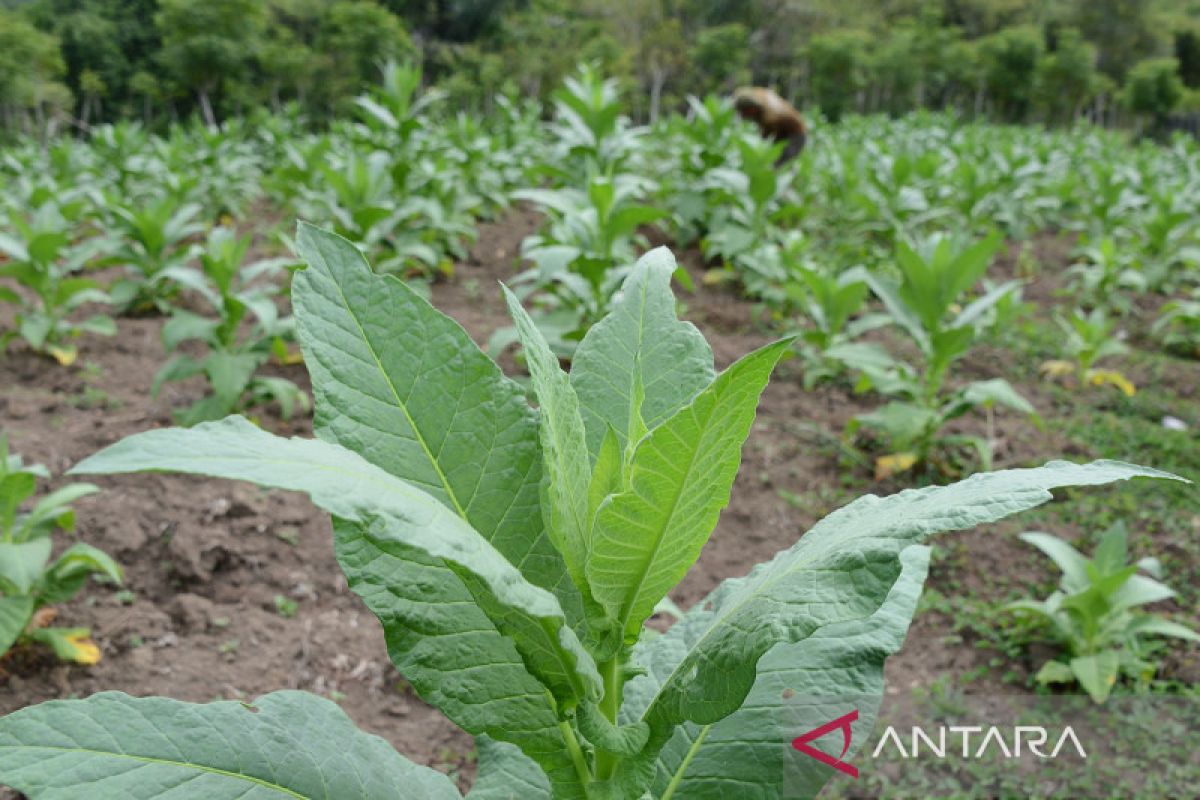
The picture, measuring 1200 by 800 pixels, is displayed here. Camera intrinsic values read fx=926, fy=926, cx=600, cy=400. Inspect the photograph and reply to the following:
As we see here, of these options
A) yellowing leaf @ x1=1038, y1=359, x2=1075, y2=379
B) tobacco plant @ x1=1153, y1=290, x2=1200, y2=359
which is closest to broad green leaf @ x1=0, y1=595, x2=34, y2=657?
yellowing leaf @ x1=1038, y1=359, x2=1075, y2=379

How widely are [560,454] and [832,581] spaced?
29 centimetres

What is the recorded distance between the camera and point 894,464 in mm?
3934

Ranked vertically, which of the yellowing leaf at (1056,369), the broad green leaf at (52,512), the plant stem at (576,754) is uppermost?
A: the plant stem at (576,754)

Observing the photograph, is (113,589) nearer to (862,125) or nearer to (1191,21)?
(862,125)

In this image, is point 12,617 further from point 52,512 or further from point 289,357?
point 289,357

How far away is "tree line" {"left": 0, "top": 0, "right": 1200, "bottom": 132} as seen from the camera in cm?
2831

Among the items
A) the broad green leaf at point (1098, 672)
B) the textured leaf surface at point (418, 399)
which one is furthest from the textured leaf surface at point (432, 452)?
the broad green leaf at point (1098, 672)

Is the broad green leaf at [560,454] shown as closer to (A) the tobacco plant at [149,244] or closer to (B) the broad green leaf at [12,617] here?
(B) the broad green leaf at [12,617]

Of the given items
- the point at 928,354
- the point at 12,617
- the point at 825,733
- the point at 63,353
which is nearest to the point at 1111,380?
the point at 928,354

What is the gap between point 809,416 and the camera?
187 inches

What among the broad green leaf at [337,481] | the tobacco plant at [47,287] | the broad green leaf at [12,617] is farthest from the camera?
the tobacco plant at [47,287]

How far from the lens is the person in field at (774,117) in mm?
14375

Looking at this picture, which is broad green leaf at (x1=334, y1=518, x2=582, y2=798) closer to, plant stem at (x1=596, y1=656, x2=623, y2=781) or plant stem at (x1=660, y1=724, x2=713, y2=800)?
plant stem at (x1=596, y1=656, x2=623, y2=781)

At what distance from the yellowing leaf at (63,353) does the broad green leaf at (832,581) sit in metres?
4.86
